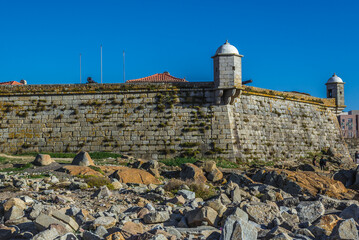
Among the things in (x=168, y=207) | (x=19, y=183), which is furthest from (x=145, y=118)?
(x=168, y=207)

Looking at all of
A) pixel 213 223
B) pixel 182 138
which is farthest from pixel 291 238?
pixel 182 138

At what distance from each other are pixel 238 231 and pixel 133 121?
752 inches

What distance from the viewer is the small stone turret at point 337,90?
35.7 m

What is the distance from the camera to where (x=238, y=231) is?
21.5ft

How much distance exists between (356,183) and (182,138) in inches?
424

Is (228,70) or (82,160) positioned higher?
(228,70)

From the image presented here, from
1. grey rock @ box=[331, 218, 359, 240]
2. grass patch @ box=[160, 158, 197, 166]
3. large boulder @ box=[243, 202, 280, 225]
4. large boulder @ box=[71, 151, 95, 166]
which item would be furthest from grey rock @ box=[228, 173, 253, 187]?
grey rock @ box=[331, 218, 359, 240]

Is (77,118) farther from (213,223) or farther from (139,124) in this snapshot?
(213,223)

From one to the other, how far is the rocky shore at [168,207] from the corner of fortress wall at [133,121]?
7.44 metres

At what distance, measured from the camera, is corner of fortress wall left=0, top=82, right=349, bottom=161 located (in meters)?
24.7

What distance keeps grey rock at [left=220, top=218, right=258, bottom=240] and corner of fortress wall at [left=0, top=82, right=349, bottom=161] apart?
17521 mm

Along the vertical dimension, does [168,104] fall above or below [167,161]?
above

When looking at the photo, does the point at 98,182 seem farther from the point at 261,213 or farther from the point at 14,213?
the point at 261,213

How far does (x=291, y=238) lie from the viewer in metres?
6.75
